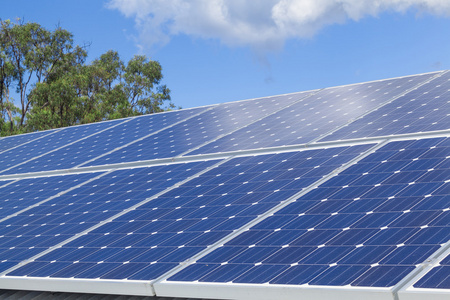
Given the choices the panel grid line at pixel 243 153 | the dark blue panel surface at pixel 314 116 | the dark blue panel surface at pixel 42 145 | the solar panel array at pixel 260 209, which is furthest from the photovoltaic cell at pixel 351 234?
the dark blue panel surface at pixel 42 145

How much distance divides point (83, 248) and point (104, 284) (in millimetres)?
1557

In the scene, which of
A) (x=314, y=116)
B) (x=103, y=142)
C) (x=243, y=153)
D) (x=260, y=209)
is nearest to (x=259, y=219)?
(x=260, y=209)

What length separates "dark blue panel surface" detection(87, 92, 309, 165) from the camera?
49.6ft

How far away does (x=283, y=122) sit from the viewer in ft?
50.0

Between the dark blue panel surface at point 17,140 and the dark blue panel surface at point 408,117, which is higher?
the dark blue panel surface at point 17,140

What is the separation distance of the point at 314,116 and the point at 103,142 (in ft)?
22.3

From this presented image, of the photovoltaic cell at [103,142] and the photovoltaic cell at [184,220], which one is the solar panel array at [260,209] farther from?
the photovoltaic cell at [103,142]

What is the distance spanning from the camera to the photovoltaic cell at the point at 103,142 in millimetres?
16891

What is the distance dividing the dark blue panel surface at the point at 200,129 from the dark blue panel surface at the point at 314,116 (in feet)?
2.21

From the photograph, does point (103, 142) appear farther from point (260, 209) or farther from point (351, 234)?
point (351, 234)

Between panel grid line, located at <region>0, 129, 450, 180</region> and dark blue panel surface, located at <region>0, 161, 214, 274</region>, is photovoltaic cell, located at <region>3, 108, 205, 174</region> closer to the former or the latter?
panel grid line, located at <region>0, 129, 450, 180</region>

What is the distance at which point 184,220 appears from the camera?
9516mm

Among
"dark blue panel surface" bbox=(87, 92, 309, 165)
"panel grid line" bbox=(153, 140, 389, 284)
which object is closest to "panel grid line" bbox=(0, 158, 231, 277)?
"dark blue panel surface" bbox=(87, 92, 309, 165)

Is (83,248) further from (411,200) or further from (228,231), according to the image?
(411,200)
